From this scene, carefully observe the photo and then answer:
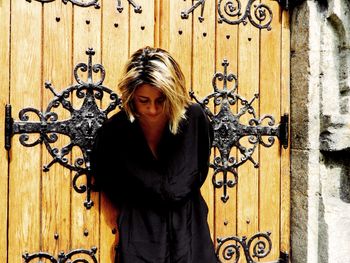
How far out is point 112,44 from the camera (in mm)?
1590

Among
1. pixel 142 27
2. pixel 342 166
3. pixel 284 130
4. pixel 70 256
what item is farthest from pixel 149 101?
pixel 342 166

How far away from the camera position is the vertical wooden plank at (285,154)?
187 cm

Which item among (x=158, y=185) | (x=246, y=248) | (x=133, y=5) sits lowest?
(x=246, y=248)

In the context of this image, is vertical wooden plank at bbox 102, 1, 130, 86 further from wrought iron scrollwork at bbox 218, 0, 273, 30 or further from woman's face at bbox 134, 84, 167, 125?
wrought iron scrollwork at bbox 218, 0, 273, 30

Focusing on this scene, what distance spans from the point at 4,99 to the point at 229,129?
2.98 feet

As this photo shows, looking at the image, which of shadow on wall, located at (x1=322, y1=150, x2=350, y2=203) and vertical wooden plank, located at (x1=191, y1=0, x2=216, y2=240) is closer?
vertical wooden plank, located at (x1=191, y1=0, x2=216, y2=240)

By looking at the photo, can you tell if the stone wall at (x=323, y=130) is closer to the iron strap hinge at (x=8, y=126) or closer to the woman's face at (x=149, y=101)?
the woman's face at (x=149, y=101)

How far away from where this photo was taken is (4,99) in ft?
4.75

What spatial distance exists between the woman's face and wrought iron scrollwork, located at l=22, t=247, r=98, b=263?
1.97 ft

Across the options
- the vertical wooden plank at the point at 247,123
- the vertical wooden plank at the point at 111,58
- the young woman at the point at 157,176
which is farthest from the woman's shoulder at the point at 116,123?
the vertical wooden plank at the point at 247,123

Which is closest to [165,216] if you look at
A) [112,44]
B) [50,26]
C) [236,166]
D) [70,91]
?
[236,166]

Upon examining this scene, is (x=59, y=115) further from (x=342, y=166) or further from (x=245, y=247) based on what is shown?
(x=342, y=166)

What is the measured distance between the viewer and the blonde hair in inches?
48.8

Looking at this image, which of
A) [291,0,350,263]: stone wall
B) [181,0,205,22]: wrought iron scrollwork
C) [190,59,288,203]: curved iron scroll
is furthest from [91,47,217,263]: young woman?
[291,0,350,263]: stone wall
